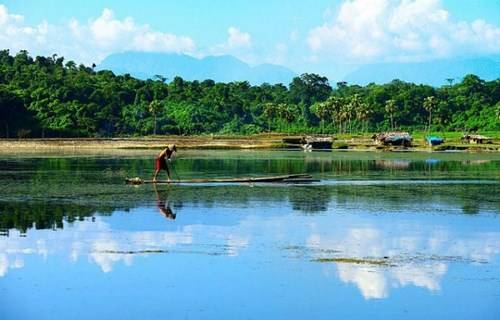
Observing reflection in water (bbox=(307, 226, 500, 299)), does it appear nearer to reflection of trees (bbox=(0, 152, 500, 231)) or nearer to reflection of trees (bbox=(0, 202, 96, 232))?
reflection of trees (bbox=(0, 152, 500, 231))

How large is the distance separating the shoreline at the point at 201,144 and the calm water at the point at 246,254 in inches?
2077

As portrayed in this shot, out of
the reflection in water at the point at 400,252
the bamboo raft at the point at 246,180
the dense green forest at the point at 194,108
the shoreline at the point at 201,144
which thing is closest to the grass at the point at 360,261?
the reflection in water at the point at 400,252

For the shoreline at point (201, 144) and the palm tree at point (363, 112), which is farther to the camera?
the palm tree at point (363, 112)

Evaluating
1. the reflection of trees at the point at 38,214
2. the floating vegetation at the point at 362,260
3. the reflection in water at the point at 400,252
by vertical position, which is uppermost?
the reflection of trees at the point at 38,214

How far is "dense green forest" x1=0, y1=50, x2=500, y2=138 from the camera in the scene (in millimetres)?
104625

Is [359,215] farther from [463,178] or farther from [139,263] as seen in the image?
[463,178]

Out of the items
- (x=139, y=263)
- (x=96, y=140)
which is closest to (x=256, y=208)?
(x=139, y=263)

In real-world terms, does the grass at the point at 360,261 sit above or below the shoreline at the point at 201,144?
above

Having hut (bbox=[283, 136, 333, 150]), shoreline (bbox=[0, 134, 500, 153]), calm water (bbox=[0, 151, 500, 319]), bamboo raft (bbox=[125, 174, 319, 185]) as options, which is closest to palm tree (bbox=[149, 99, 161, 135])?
shoreline (bbox=[0, 134, 500, 153])

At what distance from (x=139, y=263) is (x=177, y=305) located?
3135mm

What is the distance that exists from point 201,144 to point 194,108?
122 feet

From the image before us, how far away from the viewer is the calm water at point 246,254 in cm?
1272

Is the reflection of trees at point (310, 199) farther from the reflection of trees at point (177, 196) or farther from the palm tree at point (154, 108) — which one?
the palm tree at point (154, 108)

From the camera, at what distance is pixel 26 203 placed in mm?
24859
